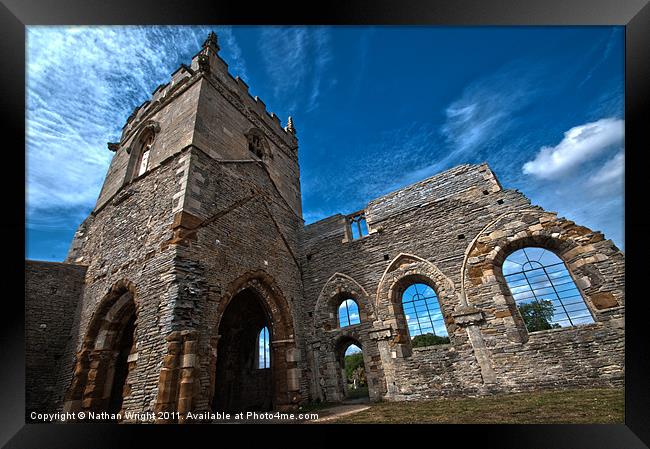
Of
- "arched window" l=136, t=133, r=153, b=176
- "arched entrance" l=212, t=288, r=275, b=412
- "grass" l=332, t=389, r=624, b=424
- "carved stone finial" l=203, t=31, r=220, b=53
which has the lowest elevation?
"grass" l=332, t=389, r=624, b=424

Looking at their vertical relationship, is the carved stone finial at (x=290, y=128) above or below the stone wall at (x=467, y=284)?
above

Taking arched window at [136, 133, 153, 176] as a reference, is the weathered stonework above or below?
below

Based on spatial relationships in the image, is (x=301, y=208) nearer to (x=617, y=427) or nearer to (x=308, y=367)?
(x=308, y=367)

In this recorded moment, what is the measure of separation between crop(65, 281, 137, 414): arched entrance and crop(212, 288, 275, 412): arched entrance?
3.04 metres

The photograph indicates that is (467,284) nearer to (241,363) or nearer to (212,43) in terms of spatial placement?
(241,363)

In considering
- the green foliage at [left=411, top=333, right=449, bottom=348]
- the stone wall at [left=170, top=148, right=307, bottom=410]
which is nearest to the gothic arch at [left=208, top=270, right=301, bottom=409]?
the stone wall at [left=170, top=148, right=307, bottom=410]

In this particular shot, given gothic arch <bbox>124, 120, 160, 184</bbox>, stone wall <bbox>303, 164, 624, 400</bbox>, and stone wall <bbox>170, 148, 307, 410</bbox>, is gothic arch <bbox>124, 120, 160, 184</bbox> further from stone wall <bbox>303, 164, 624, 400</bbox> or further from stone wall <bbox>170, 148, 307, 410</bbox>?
stone wall <bbox>303, 164, 624, 400</bbox>

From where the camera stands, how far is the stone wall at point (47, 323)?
792 centimetres

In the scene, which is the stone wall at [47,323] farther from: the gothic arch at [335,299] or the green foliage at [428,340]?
the green foliage at [428,340]

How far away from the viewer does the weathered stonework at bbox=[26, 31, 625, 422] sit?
6.25 metres
